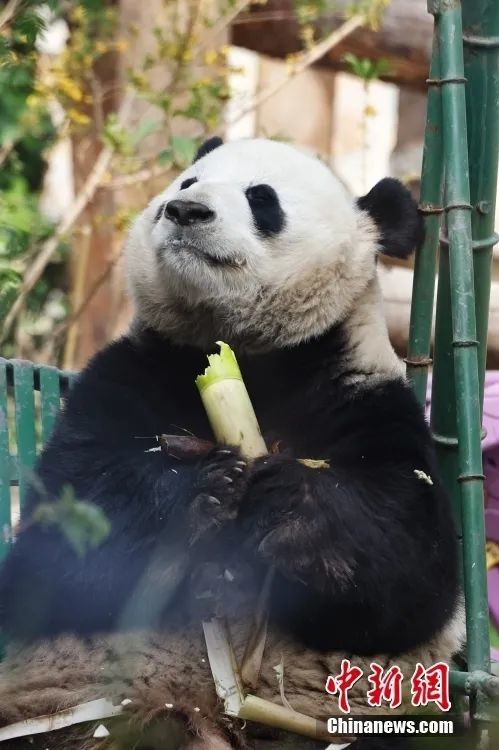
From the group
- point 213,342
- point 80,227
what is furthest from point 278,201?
point 80,227

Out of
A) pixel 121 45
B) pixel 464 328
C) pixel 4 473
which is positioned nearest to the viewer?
pixel 464 328

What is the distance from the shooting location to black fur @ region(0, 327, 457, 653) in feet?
8.68

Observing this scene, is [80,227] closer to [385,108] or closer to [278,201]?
[278,201]

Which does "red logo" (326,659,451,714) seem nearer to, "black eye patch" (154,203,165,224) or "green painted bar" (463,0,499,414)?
"green painted bar" (463,0,499,414)

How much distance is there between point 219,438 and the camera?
9.16ft

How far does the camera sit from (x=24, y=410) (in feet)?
11.6

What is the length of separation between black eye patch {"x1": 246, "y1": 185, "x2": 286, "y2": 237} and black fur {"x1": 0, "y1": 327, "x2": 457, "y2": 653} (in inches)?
17.2

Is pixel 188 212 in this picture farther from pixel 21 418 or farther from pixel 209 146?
pixel 21 418

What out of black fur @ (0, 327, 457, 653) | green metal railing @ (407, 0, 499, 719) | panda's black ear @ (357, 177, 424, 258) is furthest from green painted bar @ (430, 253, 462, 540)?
black fur @ (0, 327, 457, 653)

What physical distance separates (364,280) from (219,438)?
750mm

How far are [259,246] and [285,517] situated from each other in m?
0.86

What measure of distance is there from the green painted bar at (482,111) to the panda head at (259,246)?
21cm

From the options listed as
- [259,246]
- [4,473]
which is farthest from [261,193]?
[4,473]

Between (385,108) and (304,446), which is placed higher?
(385,108)
